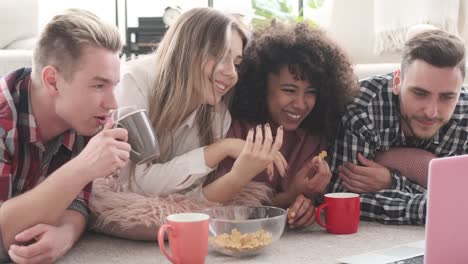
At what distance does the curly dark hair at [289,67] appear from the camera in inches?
64.9

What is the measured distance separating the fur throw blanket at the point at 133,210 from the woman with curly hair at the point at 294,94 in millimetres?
199

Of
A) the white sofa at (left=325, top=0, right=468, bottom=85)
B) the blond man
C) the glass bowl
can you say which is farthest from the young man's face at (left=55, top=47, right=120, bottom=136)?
the white sofa at (left=325, top=0, right=468, bottom=85)

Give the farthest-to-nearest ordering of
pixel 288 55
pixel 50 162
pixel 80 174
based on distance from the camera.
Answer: pixel 288 55 → pixel 50 162 → pixel 80 174

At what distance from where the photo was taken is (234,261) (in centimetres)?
124

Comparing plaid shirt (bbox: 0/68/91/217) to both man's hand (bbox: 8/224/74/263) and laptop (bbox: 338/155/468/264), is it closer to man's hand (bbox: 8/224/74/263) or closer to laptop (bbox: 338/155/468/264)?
man's hand (bbox: 8/224/74/263)

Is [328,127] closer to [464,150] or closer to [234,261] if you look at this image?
[464,150]

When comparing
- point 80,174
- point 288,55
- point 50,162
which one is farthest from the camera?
point 288,55

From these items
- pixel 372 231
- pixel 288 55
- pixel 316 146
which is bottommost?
pixel 372 231

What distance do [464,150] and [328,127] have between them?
14.5 inches

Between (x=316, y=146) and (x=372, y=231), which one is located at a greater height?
(x=316, y=146)

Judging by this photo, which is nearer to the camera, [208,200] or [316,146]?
[208,200]

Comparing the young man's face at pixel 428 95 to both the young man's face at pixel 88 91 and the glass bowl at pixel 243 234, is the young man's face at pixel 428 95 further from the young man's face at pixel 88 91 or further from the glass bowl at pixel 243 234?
the young man's face at pixel 88 91

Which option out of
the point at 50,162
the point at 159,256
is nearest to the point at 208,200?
the point at 159,256

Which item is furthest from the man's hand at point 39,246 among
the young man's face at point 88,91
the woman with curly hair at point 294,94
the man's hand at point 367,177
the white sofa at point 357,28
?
the white sofa at point 357,28
